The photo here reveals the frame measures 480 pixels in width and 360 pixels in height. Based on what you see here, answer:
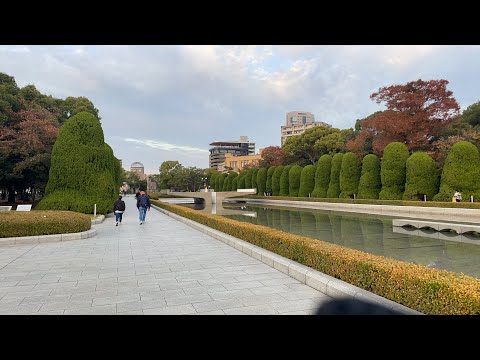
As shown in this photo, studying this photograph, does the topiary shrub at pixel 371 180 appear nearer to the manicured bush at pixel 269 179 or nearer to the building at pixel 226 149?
the manicured bush at pixel 269 179

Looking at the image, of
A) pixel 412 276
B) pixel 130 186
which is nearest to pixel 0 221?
pixel 412 276

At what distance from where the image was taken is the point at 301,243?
639 centimetres

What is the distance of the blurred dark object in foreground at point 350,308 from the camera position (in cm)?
389

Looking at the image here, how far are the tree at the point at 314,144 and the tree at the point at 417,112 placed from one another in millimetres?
14680

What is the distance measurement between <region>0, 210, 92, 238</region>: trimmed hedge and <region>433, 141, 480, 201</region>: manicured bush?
78.3ft

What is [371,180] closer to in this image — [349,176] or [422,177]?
[349,176]

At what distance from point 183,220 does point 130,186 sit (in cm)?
10750

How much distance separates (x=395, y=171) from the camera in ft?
91.8

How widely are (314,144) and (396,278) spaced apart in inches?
1846

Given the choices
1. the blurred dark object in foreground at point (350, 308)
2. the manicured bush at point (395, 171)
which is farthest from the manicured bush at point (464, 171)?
the blurred dark object in foreground at point (350, 308)

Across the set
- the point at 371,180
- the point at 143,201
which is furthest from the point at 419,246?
the point at 371,180
